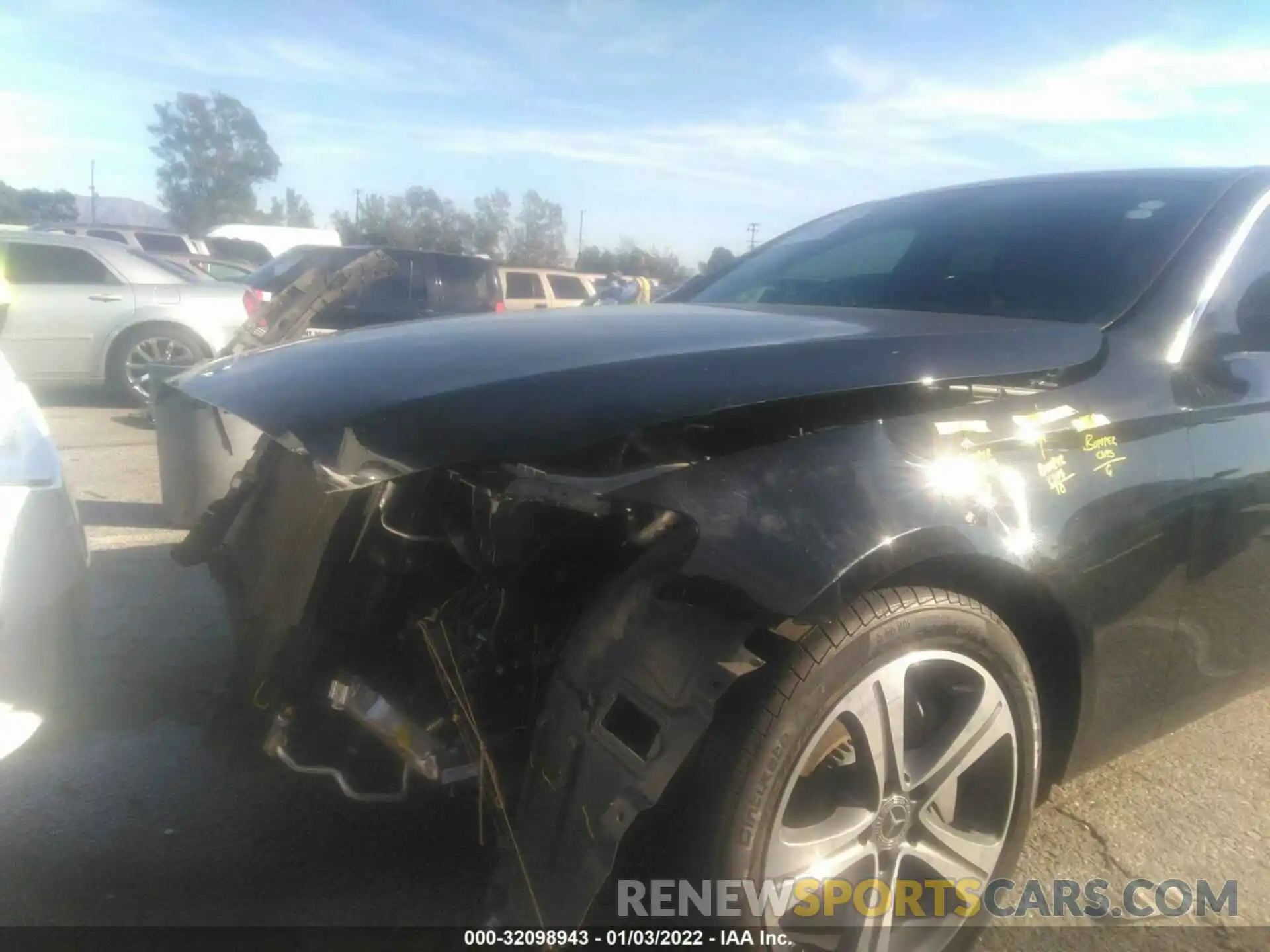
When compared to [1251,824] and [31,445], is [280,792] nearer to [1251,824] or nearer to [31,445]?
[31,445]

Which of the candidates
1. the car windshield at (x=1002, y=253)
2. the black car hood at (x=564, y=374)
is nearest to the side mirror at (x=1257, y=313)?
the car windshield at (x=1002, y=253)

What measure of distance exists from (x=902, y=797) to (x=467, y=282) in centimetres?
1008

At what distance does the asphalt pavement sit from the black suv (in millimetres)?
7066

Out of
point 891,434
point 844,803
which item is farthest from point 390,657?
Result: point 891,434

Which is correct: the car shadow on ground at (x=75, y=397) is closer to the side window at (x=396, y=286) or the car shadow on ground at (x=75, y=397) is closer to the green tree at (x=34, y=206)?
the side window at (x=396, y=286)

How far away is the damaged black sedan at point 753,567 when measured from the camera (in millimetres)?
1704

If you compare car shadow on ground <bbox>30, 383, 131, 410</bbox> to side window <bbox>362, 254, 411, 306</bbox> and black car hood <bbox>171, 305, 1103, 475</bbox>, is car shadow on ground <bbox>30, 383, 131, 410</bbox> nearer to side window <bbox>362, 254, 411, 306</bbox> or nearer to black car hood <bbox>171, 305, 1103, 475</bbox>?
side window <bbox>362, 254, 411, 306</bbox>

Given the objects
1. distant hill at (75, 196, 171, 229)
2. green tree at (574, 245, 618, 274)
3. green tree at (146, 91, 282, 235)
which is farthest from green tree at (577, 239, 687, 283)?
distant hill at (75, 196, 171, 229)

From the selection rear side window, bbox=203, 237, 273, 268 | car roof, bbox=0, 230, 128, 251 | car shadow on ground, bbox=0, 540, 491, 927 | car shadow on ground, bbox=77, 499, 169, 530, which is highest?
car roof, bbox=0, 230, 128, 251

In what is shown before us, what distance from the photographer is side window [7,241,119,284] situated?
Result: 30.7ft

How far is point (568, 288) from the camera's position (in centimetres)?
1700

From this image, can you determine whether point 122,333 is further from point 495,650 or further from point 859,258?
point 495,650

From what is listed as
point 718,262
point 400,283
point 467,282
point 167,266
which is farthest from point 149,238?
point 718,262

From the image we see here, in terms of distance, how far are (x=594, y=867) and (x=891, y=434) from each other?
963mm
